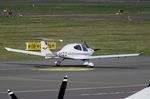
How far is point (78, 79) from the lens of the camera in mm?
33344

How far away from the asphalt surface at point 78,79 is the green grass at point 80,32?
570cm

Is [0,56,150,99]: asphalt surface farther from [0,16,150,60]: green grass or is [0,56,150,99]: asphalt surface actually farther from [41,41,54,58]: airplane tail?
[0,16,150,60]: green grass

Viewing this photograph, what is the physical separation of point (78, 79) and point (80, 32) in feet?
105

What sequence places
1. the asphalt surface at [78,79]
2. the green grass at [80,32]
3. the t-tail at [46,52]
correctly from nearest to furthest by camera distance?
1. the asphalt surface at [78,79]
2. the t-tail at [46,52]
3. the green grass at [80,32]

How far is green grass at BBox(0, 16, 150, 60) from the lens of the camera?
173ft

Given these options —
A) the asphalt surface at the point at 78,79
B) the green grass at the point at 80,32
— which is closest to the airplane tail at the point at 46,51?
the asphalt surface at the point at 78,79

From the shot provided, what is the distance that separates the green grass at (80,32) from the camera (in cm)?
5284

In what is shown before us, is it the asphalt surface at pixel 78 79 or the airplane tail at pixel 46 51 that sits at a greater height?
the airplane tail at pixel 46 51

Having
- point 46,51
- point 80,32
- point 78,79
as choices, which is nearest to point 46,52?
point 46,51

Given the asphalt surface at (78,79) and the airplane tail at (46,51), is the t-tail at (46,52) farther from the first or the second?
A: the asphalt surface at (78,79)

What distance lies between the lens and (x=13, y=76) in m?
35.2

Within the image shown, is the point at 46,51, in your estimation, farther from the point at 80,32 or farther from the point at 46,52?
the point at 80,32

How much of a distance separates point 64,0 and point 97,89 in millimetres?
119343

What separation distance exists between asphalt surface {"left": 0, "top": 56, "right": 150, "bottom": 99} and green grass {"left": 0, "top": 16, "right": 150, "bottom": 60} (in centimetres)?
570
